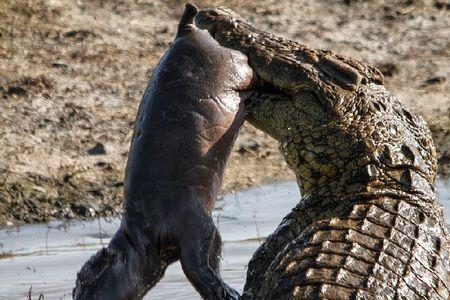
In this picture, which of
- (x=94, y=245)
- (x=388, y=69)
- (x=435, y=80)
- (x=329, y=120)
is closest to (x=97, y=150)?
(x=94, y=245)

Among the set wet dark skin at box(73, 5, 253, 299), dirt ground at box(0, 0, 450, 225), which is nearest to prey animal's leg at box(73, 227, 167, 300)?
wet dark skin at box(73, 5, 253, 299)

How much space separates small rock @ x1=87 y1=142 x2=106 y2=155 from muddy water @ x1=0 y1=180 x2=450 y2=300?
793 mm

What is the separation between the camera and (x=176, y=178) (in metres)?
4.88

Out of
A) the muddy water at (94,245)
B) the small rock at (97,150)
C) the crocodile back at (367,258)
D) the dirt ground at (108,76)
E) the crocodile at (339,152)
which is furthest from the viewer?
the small rock at (97,150)

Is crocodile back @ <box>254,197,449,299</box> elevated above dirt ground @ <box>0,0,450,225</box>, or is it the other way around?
crocodile back @ <box>254,197,449,299</box>

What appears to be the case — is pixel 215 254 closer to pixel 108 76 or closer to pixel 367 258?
pixel 367 258

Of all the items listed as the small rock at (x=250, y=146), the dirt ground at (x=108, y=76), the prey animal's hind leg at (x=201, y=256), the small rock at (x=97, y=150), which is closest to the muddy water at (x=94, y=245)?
the dirt ground at (x=108, y=76)

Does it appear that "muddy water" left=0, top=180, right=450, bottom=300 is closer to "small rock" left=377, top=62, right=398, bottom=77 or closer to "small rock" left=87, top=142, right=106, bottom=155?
"small rock" left=87, top=142, right=106, bottom=155

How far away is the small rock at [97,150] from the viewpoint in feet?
30.9

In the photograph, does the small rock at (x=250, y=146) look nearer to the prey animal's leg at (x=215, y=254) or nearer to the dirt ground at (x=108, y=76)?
the dirt ground at (x=108, y=76)

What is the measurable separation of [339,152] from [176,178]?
852 millimetres

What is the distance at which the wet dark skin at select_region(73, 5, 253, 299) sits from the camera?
4758 millimetres

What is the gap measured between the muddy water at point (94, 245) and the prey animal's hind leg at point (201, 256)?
2796 millimetres

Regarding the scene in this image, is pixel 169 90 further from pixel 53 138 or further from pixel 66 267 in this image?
pixel 53 138
